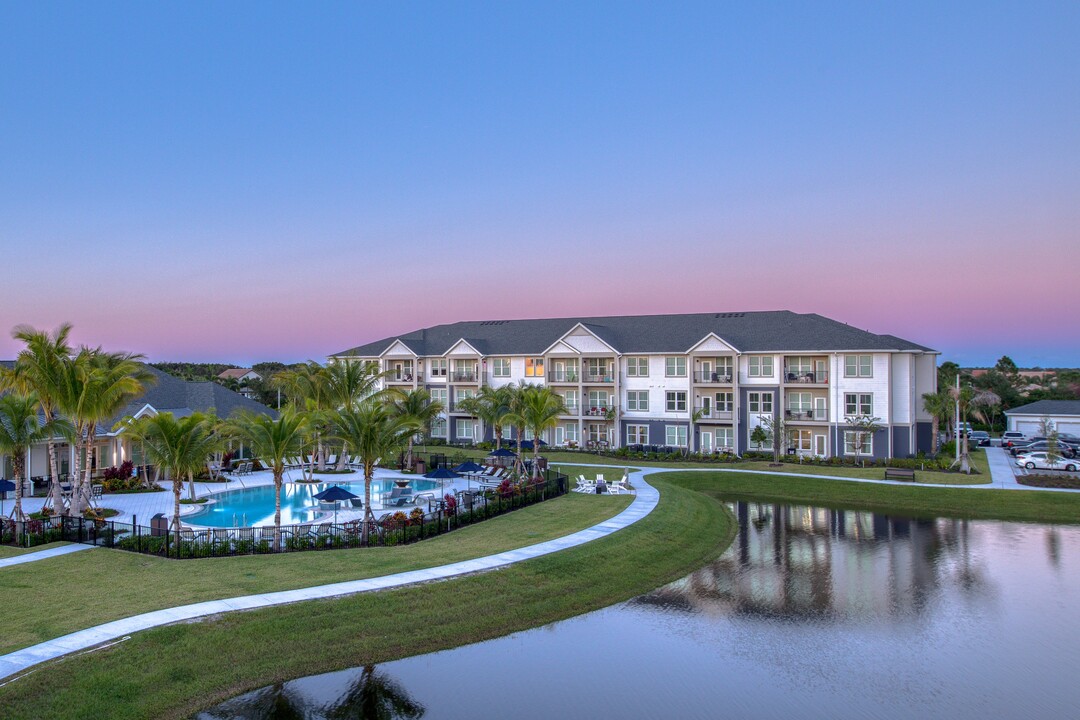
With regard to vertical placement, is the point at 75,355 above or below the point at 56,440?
above

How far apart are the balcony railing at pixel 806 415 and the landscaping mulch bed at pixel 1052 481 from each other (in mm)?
12011

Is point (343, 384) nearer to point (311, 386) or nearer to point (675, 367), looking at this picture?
point (311, 386)

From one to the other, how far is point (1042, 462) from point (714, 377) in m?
20.6

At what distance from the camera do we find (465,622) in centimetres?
1752

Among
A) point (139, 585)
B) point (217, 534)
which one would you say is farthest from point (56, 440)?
point (139, 585)

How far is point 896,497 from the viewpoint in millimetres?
36656

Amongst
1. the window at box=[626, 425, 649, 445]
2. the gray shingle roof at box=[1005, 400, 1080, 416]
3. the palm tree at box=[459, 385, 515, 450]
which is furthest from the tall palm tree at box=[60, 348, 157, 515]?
the gray shingle roof at box=[1005, 400, 1080, 416]

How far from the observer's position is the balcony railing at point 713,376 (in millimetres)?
51469

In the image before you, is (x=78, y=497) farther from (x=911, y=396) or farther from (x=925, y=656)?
(x=911, y=396)

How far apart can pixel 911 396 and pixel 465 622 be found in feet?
130

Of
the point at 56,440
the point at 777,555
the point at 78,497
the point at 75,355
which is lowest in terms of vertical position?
the point at 777,555

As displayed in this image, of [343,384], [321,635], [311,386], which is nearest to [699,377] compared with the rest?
[343,384]

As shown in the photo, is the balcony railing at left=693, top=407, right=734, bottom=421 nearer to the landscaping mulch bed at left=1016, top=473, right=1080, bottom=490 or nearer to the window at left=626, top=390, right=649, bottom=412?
the window at left=626, top=390, right=649, bottom=412

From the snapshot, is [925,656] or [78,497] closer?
[925,656]
